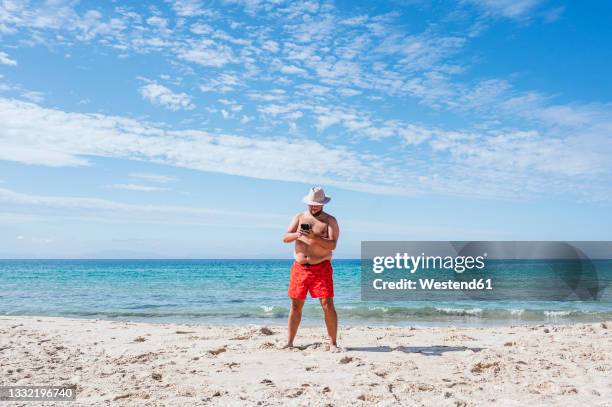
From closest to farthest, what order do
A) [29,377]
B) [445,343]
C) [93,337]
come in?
[29,377] < [445,343] < [93,337]

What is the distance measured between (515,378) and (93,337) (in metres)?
6.20

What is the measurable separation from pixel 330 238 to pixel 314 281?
22.9 inches

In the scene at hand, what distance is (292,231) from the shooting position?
6.36 m

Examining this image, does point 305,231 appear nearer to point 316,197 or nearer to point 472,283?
point 316,197

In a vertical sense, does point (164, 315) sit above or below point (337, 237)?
below

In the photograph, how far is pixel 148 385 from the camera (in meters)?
4.89

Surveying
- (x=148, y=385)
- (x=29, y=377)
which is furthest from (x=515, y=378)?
(x=29, y=377)

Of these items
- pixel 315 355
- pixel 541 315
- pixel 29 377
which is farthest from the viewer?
pixel 541 315

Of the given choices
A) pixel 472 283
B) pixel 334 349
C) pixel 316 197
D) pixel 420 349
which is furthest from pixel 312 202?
pixel 472 283

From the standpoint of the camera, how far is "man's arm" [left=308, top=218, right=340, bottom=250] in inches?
240

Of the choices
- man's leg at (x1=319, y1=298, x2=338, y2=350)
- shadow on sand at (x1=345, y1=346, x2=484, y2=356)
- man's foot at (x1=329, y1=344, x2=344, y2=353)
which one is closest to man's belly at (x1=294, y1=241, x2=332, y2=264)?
man's leg at (x1=319, y1=298, x2=338, y2=350)

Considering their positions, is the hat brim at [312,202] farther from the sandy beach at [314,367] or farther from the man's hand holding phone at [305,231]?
the sandy beach at [314,367]

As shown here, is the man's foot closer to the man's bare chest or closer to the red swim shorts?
the red swim shorts

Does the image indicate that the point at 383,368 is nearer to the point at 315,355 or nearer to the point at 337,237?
the point at 315,355
